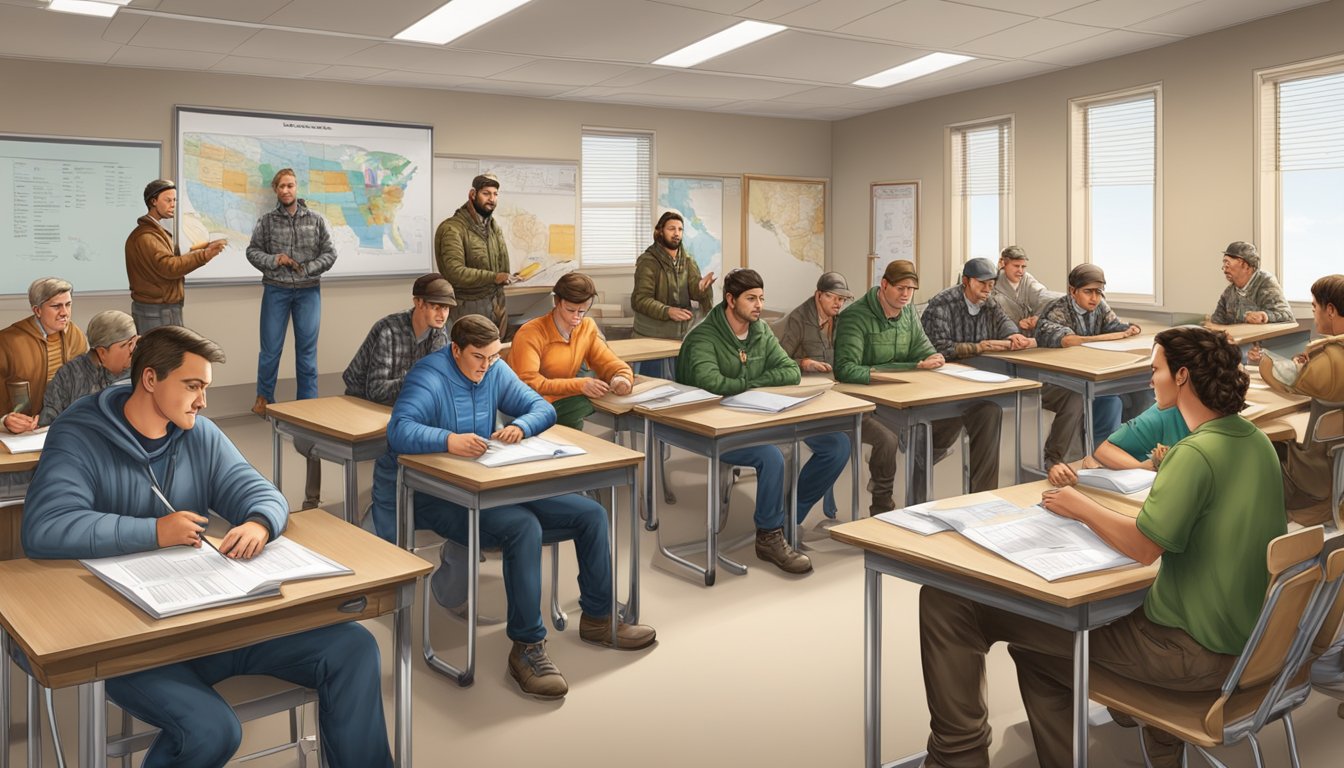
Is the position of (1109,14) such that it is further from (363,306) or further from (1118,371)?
(363,306)

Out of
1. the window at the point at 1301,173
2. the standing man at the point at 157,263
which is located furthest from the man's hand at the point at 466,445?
the window at the point at 1301,173

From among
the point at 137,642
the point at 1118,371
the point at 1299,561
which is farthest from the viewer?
the point at 1118,371

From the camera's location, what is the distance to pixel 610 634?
3619mm

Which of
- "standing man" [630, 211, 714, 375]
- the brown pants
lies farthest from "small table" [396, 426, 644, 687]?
"standing man" [630, 211, 714, 375]

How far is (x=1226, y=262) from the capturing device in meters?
6.66

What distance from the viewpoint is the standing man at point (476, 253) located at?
6.63 m

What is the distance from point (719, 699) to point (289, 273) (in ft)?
16.4

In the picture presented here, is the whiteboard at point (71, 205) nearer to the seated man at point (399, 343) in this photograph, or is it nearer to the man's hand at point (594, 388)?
the seated man at point (399, 343)

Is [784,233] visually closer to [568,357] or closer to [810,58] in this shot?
[810,58]

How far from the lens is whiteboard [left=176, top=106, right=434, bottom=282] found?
7.68 m

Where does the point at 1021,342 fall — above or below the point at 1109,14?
below

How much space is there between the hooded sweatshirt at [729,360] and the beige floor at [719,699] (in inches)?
38.4

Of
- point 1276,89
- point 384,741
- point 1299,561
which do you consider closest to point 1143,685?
point 1299,561

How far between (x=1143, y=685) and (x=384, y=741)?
1699 millimetres
